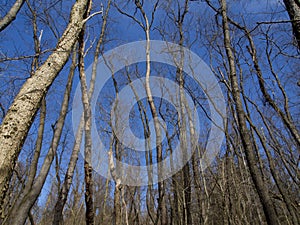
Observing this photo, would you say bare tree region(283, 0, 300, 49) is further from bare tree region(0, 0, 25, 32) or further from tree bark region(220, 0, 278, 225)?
bare tree region(0, 0, 25, 32)

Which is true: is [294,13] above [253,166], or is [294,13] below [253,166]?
above

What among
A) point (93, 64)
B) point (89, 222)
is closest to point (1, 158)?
point (89, 222)

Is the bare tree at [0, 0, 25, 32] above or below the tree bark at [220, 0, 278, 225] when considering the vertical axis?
above

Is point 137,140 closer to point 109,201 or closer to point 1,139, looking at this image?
point 109,201

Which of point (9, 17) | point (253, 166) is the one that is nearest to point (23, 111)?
point (9, 17)

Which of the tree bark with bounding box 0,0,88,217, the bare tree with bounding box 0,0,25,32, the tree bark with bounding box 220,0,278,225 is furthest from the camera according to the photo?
the tree bark with bounding box 220,0,278,225

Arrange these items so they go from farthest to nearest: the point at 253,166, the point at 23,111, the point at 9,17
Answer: the point at 253,166 < the point at 9,17 < the point at 23,111

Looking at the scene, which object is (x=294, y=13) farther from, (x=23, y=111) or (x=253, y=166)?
(x=23, y=111)

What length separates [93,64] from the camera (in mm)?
8773

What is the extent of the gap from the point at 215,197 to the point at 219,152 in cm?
387

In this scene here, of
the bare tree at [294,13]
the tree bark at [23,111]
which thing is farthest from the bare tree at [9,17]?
the bare tree at [294,13]

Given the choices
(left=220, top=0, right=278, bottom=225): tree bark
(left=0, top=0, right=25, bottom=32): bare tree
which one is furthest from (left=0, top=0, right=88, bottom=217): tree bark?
(left=220, top=0, right=278, bottom=225): tree bark

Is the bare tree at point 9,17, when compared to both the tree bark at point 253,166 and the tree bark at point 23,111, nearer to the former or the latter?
the tree bark at point 23,111

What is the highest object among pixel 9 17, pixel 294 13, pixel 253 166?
pixel 294 13
